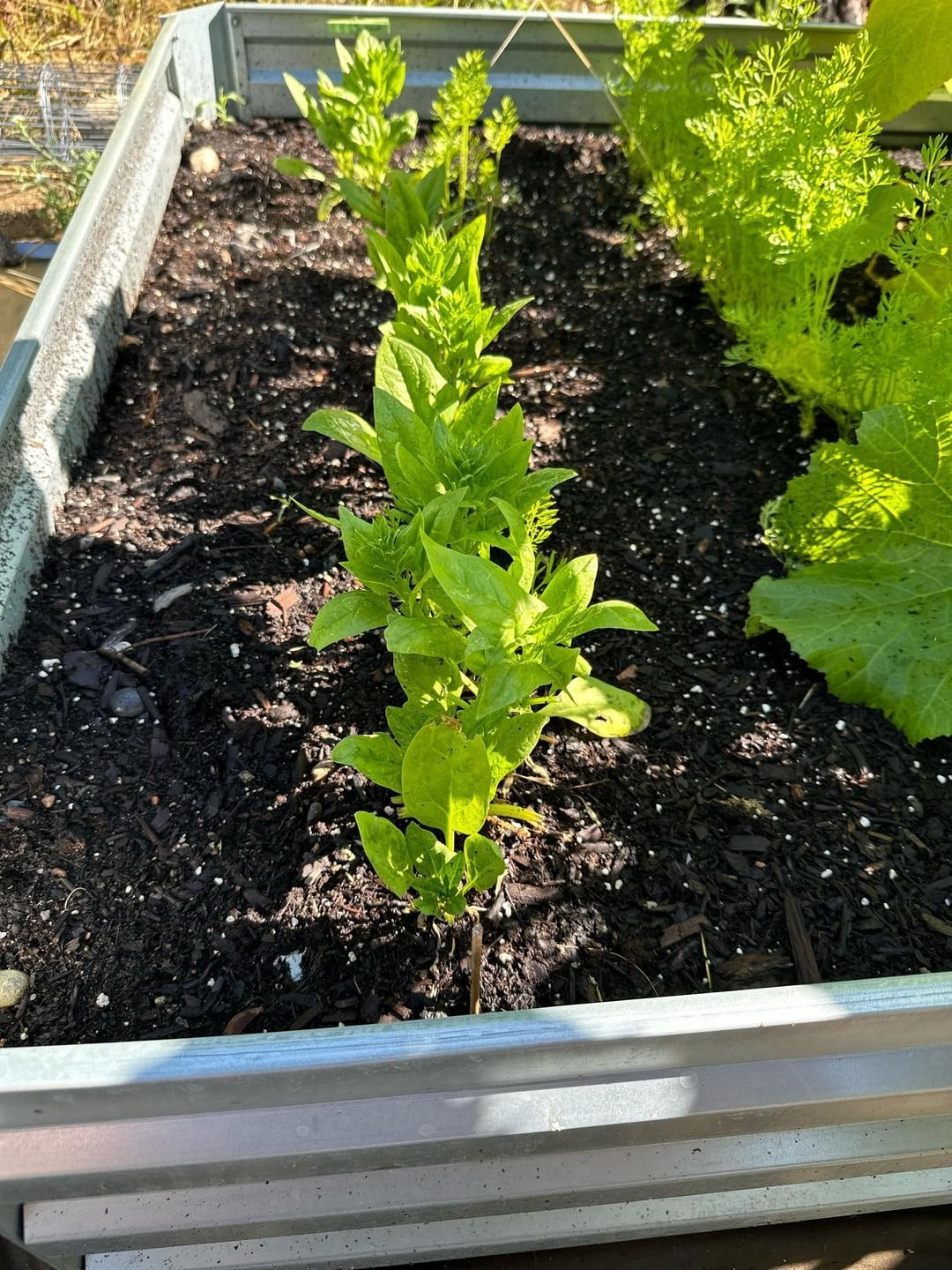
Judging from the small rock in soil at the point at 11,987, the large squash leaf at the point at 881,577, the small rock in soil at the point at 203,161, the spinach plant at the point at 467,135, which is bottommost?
the small rock in soil at the point at 11,987

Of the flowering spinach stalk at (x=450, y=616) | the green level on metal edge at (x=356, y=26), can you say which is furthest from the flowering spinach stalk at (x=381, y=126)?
the flowering spinach stalk at (x=450, y=616)

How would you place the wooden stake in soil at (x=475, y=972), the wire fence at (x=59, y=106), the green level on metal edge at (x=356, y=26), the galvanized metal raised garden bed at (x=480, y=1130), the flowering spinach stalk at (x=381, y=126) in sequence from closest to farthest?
1. the galvanized metal raised garden bed at (x=480, y=1130)
2. the wooden stake in soil at (x=475, y=972)
3. the flowering spinach stalk at (x=381, y=126)
4. the wire fence at (x=59, y=106)
5. the green level on metal edge at (x=356, y=26)

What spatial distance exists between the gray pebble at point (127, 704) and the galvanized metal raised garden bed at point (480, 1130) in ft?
2.38

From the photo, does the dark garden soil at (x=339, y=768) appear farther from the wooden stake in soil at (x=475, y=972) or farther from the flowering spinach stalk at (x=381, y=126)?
the flowering spinach stalk at (x=381, y=126)

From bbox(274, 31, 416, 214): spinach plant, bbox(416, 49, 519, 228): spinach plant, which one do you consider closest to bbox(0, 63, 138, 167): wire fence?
bbox(274, 31, 416, 214): spinach plant

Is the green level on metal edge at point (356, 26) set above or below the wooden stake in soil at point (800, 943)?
above

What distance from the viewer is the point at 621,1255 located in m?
1.40

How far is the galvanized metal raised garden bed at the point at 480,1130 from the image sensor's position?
0.94 m

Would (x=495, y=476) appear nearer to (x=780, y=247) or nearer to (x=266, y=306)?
(x=780, y=247)

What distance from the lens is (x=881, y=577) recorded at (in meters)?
1.72

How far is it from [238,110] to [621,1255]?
10.8ft

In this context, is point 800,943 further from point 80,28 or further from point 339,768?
point 80,28

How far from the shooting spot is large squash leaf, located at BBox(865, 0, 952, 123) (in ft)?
6.64

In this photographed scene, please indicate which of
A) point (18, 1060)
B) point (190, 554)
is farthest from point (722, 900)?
point (190, 554)
